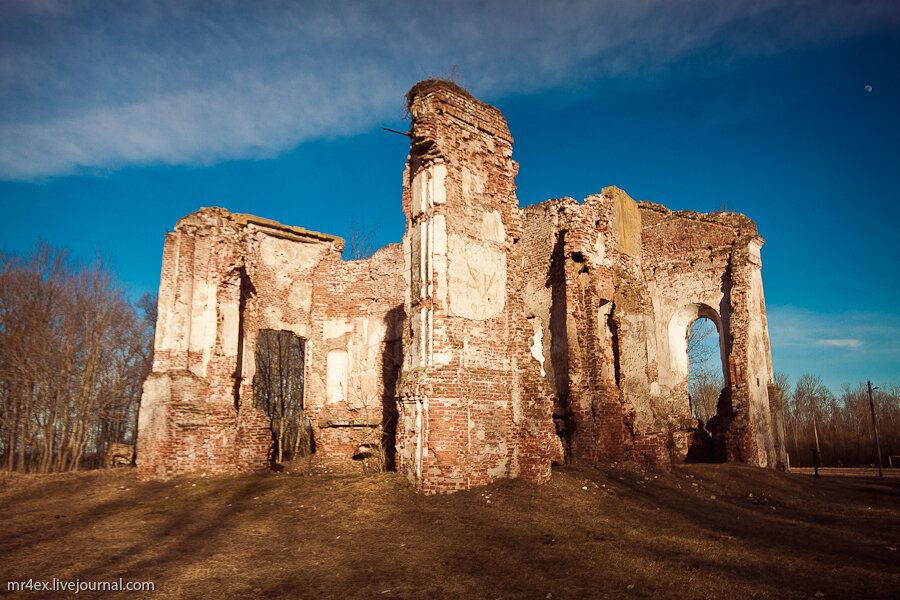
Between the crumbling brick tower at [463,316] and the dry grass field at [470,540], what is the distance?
1.87 ft

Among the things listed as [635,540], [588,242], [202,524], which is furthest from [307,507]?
[588,242]

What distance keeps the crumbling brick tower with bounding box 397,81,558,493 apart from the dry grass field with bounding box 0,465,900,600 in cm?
57

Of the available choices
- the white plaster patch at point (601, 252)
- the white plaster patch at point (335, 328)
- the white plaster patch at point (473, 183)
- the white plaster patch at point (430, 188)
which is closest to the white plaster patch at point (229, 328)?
the white plaster patch at point (335, 328)

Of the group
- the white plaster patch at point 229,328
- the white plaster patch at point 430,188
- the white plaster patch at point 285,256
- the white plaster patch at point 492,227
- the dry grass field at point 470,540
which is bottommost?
the dry grass field at point 470,540

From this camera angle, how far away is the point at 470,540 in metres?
6.33

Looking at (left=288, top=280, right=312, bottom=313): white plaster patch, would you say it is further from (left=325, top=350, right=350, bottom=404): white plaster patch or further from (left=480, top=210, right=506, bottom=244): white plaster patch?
(left=480, top=210, right=506, bottom=244): white plaster patch

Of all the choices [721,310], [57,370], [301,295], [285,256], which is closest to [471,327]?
[301,295]

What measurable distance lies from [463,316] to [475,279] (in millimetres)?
666

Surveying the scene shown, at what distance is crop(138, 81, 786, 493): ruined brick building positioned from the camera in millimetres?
8711

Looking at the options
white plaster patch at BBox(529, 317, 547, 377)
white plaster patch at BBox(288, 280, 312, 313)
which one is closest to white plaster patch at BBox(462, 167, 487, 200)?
white plaster patch at BBox(529, 317, 547, 377)

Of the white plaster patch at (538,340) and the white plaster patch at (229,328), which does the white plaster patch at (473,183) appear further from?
the white plaster patch at (229,328)

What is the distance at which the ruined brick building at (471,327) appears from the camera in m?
8.71

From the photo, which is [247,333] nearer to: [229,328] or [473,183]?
[229,328]

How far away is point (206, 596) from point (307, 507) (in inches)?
128
